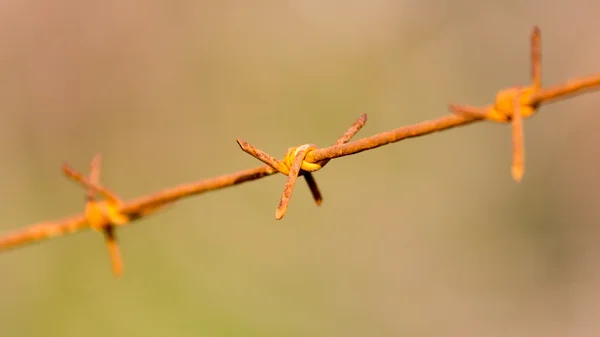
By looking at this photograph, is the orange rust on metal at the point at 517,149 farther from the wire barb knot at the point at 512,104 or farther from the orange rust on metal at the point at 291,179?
the orange rust on metal at the point at 291,179

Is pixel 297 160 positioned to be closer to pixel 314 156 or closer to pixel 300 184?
pixel 314 156

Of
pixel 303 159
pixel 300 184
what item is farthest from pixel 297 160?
pixel 300 184

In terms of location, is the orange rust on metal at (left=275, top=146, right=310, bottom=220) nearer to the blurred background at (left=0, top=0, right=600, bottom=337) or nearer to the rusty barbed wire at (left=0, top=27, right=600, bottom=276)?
the rusty barbed wire at (left=0, top=27, right=600, bottom=276)

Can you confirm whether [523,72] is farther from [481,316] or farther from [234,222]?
[234,222]

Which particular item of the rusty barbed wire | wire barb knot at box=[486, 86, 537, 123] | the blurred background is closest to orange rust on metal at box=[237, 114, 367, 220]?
the rusty barbed wire

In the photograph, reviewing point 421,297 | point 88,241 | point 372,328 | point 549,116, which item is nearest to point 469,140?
point 549,116

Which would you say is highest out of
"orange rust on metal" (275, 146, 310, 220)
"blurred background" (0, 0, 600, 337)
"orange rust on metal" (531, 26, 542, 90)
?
"blurred background" (0, 0, 600, 337)
